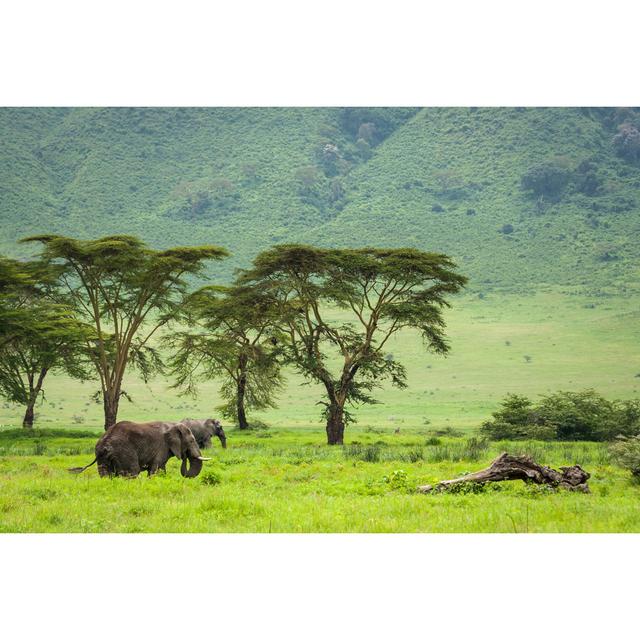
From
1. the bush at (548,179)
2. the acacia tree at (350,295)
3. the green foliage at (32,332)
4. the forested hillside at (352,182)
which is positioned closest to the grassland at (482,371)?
the forested hillside at (352,182)

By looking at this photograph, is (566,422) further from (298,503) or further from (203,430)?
(298,503)

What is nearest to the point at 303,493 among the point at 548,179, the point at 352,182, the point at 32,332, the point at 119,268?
the point at 32,332

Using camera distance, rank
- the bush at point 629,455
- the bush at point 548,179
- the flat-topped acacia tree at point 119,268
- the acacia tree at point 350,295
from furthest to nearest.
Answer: the bush at point 548,179
the flat-topped acacia tree at point 119,268
the acacia tree at point 350,295
the bush at point 629,455

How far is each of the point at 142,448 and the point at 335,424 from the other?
14472 millimetres

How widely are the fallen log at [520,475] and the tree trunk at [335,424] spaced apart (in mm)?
15477

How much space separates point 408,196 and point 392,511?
109 metres

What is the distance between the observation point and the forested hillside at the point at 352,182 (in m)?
104

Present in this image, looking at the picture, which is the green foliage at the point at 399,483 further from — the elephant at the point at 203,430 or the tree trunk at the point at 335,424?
the tree trunk at the point at 335,424

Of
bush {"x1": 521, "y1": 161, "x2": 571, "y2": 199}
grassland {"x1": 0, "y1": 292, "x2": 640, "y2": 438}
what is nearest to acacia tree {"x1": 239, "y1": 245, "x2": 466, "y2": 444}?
grassland {"x1": 0, "y1": 292, "x2": 640, "y2": 438}

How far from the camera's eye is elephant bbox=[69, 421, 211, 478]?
594 inches

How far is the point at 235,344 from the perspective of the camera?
3441 centimetres

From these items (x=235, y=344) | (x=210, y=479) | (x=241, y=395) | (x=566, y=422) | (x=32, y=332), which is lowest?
(x=566, y=422)

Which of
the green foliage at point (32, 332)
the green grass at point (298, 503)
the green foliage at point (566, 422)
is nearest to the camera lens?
the green grass at point (298, 503)

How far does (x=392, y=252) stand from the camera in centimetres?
3081
